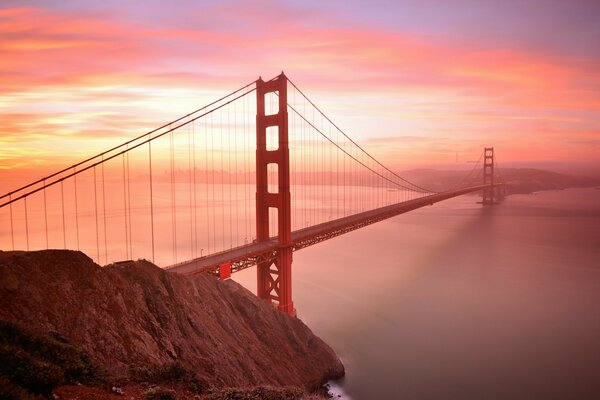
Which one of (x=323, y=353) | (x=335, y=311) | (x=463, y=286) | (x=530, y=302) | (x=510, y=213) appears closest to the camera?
(x=323, y=353)

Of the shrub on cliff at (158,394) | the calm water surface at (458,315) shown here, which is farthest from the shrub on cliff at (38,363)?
the calm water surface at (458,315)

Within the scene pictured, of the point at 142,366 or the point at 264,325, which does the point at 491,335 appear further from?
the point at 142,366

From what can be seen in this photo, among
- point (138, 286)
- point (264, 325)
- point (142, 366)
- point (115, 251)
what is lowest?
point (115, 251)

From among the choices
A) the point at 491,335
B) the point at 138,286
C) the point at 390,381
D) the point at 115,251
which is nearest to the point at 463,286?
the point at 491,335

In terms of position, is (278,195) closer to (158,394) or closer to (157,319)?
(157,319)

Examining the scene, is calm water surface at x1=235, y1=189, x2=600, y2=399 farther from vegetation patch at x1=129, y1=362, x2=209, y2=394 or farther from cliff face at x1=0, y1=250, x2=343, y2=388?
vegetation patch at x1=129, y1=362, x2=209, y2=394

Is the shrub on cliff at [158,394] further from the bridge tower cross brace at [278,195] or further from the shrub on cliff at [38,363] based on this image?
the bridge tower cross brace at [278,195]
